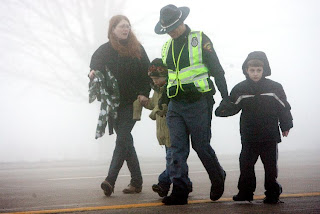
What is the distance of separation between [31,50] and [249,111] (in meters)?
17.9

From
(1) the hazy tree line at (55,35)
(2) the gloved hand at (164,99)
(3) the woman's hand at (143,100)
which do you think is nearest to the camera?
(2) the gloved hand at (164,99)

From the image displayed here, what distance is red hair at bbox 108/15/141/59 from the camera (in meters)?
7.50

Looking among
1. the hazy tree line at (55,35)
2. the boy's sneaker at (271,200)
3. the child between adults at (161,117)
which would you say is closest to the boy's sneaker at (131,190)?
the child between adults at (161,117)

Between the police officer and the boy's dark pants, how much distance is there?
8.0 inches

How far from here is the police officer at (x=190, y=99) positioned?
20.2ft

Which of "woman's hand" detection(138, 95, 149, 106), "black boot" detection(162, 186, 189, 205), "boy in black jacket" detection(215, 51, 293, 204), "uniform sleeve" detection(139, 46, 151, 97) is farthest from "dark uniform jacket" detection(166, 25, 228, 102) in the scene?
"uniform sleeve" detection(139, 46, 151, 97)

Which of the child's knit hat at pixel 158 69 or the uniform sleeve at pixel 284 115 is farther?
the child's knit hat at pixel 158 69

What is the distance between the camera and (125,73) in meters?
7.61

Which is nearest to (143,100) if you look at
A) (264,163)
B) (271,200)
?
(264,163)

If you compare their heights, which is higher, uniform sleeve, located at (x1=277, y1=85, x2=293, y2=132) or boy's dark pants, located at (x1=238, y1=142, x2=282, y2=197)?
uniform sleeve, located at (x1=277, y1=85, x2=293, y2=132)

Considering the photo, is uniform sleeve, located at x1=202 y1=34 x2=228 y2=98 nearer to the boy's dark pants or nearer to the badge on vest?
the badge on vest

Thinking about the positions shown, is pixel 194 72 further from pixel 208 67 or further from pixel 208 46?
pixel 208 46

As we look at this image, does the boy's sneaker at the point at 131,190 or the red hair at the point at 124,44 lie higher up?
the red hair at the point at 124,44

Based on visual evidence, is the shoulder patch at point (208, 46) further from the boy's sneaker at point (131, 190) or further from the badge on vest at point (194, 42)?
the boy's sneaker at point (131, 190)
